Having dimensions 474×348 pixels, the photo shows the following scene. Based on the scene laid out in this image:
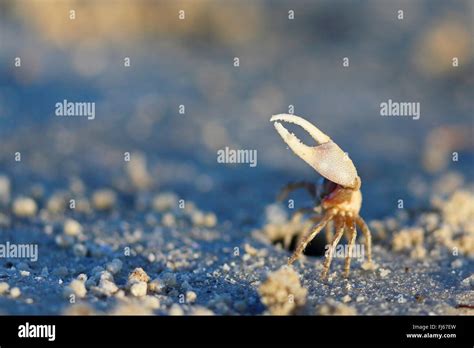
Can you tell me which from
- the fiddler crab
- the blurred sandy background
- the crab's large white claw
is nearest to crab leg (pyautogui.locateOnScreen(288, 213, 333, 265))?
the fiddler crab

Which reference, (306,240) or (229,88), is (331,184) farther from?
(229,88)

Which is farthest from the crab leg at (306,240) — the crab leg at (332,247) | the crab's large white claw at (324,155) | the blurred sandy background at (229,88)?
the blurred sandy background at (229,88)

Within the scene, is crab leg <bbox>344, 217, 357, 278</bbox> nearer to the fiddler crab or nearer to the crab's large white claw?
the fiddler crab

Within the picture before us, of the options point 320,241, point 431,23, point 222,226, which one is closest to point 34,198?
point 222,226

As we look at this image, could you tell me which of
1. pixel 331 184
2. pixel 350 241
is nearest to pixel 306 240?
pixel 350 241

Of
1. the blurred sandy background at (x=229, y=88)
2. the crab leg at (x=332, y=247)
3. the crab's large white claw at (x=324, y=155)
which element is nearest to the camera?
the crab's large white claw at (x=324, y=155)

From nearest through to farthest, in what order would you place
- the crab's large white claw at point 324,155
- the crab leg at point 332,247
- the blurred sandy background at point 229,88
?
the crab's large white claw at point 324,155, the crab leg at point 332,247, the blurred sandy background at point 229,88

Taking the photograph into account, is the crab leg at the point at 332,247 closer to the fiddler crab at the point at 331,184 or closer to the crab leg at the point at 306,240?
the fiddler crab at the point at 331,184

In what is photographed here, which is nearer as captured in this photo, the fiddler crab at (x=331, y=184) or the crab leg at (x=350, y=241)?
the fiddler crab at (x=331, y=184)
